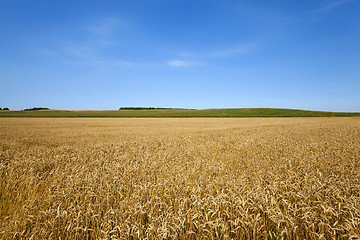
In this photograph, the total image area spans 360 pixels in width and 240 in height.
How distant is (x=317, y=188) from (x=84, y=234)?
4301 millimetres

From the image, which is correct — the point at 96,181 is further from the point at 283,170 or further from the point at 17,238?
the point at 283,170

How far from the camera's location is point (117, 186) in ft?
13.9

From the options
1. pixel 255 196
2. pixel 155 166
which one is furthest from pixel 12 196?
pixel 255 196

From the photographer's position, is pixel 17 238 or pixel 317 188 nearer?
pixel 17 238

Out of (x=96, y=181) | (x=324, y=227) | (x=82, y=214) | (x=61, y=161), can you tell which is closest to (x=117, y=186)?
(x=96, y=181)

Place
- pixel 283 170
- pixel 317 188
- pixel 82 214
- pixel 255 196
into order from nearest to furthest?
pixel 82 214
pixel 255 196
pixel 317 188
pixel 283 170

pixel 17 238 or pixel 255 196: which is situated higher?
pixel 255 196

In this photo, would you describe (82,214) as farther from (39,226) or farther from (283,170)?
(283,170)

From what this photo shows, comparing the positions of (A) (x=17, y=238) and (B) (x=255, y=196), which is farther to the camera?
(B) (x=255, y=196)

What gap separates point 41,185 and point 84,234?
267cm

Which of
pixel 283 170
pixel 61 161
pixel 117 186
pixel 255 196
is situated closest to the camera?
pixel 255 196

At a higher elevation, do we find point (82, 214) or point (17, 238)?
point (82, 214)

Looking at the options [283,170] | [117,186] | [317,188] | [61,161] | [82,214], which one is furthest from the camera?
[61,161]

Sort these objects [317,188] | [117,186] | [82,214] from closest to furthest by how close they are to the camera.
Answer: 1. [82,214]
2. [317,188]
3. [117,186]
